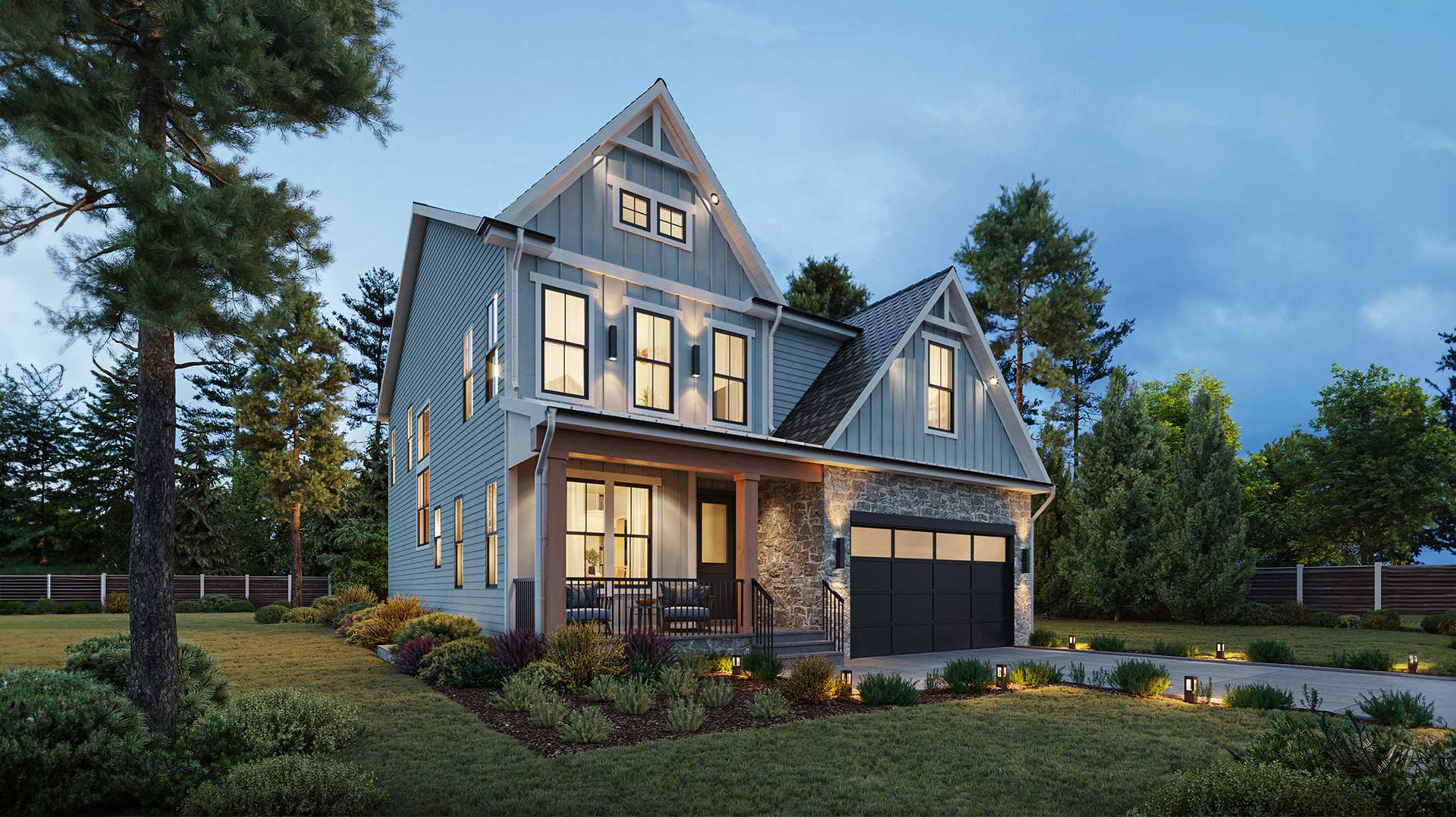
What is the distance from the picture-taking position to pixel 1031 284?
33.6 metres

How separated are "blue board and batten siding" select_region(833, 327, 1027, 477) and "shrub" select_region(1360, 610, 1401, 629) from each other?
10.6 meters

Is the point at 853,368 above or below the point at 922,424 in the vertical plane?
above

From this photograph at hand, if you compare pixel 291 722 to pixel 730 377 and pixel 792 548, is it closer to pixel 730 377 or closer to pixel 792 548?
pixel 792 548

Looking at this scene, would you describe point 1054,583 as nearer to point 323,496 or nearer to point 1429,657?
point 1429,657

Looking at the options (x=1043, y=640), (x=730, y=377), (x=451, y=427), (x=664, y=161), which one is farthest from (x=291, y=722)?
(x=1043, y=640)

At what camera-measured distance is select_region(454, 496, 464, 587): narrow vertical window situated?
607 inches

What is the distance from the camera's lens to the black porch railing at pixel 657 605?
477 inches

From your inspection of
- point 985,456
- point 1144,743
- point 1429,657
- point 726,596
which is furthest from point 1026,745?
point 1429,657

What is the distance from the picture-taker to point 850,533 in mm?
14844

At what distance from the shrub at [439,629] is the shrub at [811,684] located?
19.5ft

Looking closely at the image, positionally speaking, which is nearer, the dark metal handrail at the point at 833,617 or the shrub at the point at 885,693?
the shrub at the point at 885,693

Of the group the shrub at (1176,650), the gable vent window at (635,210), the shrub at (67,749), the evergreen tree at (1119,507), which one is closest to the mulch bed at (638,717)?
the shrub at (67,749)

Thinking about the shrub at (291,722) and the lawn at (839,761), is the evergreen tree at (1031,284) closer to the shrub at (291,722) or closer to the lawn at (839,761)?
the lawn at (839,761)

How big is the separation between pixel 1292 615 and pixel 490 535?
2178cm
